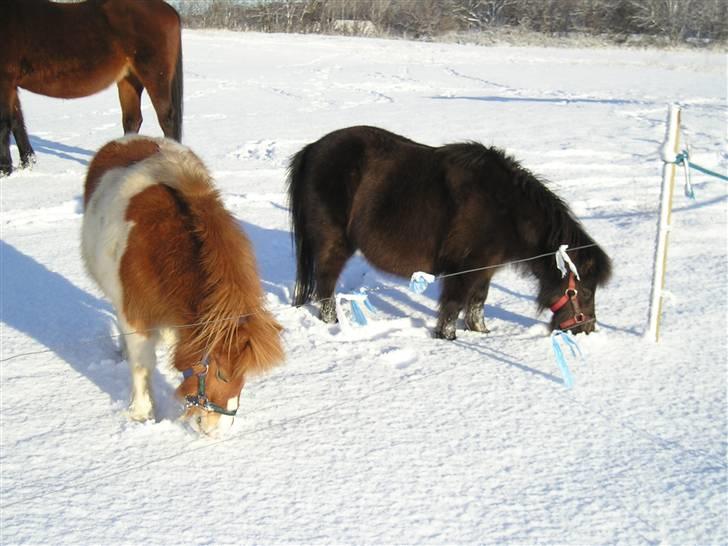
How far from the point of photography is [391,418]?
3.29 meters

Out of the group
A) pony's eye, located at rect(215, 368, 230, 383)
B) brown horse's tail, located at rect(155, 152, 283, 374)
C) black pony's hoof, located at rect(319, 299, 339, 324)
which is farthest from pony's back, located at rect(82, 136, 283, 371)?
black pony's hoof, located at rect(319, 299, 339, 324)

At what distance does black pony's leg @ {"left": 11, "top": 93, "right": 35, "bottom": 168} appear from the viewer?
8.12 metres

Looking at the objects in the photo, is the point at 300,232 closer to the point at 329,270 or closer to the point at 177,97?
the point at 329,270

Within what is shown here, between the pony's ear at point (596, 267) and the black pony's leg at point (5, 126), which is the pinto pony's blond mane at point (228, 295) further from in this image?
the black pony's leg at point (5, 126)

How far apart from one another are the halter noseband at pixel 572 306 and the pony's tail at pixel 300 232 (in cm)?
168

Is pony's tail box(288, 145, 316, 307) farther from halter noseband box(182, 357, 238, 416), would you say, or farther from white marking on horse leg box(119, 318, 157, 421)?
halter noseband box(182, 357, 238, 416)

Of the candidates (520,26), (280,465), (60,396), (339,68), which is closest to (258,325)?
(280,465)

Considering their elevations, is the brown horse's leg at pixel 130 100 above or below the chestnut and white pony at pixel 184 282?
above

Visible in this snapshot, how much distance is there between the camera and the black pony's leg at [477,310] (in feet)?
14.1

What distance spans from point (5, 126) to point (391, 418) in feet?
22.7

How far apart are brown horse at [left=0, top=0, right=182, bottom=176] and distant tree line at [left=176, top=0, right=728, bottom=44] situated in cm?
2493

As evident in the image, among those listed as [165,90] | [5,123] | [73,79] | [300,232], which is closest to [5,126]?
[5,123]

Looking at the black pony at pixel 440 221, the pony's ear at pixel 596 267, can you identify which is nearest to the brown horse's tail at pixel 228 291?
the black pony at pixel 440 221

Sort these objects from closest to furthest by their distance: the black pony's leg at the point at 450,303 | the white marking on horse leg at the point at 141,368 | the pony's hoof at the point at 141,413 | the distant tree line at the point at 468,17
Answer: the white marking on horse leg at the point at 141,368, the pony's hoof at the point at 141,413, the black pony's leg at the point at 450,303, the distant tree line at the point at 468,17
